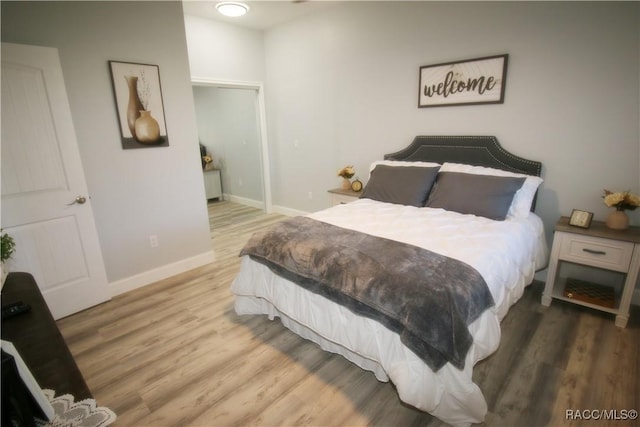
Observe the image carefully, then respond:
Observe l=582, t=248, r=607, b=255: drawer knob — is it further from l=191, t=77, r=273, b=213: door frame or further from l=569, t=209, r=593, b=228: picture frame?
l=191, t=77, r=273, b=213: door frame

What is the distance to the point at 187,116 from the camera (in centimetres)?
312

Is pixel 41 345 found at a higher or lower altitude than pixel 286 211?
higher

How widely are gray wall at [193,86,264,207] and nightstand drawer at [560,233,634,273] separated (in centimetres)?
415

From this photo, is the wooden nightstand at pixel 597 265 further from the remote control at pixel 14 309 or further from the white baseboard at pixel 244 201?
the white baseboard at pixel 244 201

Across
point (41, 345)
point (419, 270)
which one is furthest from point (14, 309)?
point (419, 270)

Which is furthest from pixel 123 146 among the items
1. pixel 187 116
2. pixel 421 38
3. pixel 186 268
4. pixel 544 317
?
pixel 544 317

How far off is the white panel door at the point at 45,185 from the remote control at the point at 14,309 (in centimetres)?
116

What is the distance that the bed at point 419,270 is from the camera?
1.46m

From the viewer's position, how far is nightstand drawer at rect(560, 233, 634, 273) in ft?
6.95

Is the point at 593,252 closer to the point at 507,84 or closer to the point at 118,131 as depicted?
the point at 507,84

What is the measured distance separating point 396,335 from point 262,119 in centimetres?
409

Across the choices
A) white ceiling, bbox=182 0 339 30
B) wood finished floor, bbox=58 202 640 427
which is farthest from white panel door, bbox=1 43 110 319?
white ceiling, bbox=182 0 339 30

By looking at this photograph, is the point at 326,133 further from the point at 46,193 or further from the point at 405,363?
the point at 405,363

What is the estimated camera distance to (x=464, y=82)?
2.96 m
